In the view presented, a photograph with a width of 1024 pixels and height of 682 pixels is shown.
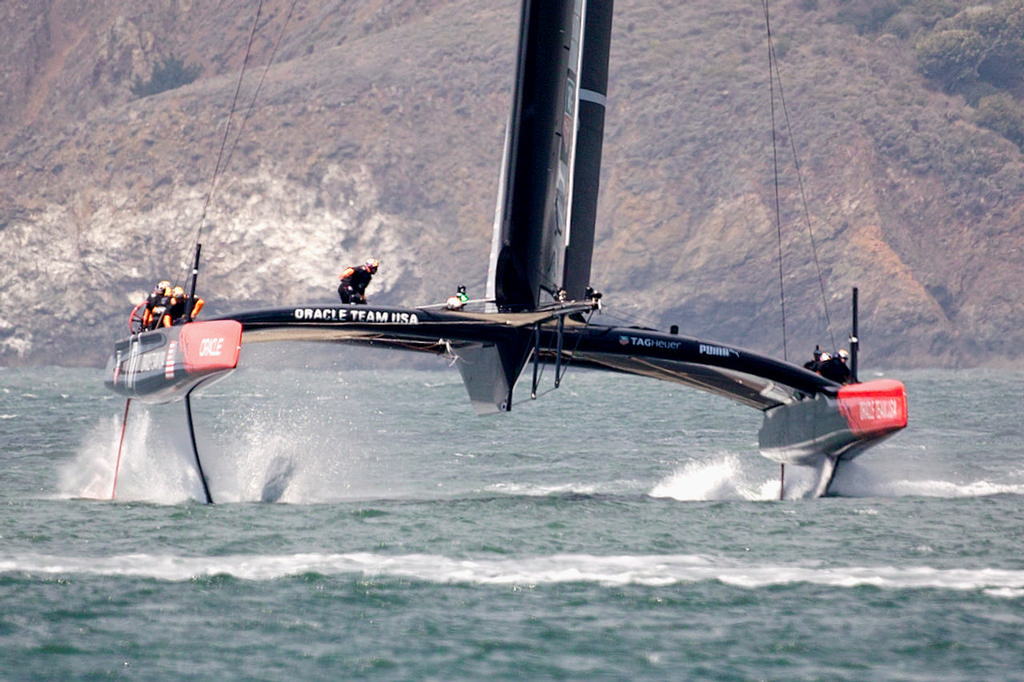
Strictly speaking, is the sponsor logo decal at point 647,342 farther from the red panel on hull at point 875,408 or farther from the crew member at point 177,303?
the crew member at point 177,303

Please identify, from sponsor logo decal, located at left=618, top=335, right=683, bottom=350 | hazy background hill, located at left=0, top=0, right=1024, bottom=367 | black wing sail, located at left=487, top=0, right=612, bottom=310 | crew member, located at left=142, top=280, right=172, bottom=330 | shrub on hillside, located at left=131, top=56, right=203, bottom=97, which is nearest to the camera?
black wing sail, located at left=487, top=0, right=612, bottom=310

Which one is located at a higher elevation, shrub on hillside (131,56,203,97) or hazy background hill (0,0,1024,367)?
shrub on hillside (131,56,203,97)

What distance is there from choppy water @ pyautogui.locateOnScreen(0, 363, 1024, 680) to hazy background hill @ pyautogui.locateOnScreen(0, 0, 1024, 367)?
133 ft

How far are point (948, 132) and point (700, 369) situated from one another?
57.6 metres

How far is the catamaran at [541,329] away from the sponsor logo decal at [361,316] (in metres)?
0.01

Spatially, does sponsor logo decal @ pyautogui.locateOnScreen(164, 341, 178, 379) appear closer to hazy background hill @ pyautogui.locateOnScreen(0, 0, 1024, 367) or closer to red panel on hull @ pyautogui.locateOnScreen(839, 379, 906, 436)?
red panel on hull @ pyautogui.locateOnScreen(839, 379, 906, 436)

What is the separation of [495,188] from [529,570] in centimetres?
5395

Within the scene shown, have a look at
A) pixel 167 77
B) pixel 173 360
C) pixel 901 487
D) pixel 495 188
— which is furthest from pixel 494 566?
pixel 167 77

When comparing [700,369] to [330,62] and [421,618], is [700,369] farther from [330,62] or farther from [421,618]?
[330,62]

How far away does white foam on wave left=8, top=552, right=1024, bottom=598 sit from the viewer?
7941 mm

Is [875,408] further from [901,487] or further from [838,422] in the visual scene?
[901,487]

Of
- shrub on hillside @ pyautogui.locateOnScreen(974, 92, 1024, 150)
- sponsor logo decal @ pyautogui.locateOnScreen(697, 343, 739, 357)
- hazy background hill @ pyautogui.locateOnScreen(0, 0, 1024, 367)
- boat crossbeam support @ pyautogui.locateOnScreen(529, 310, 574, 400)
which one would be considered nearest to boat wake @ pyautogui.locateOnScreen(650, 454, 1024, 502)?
sponsor logo decal @ pyautogui.locateOnScreen(697, 343, 739, 357)

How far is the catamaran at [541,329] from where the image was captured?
1055 cm

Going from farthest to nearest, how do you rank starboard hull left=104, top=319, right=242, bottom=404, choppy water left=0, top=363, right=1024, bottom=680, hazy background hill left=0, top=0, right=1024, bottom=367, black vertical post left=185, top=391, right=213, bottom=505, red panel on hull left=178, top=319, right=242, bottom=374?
hazy background hill left=0, top=0, right=1024, bottom=367 → black vertical post left=185, top=391, right=213, bottom=505 → starboard hull left=104, top=319, right=242, bottom=404 → red panel on hull left=178, top=319, right=242, bottom=374 → choppy water left=0, top=363, right=1024, bottom=680
